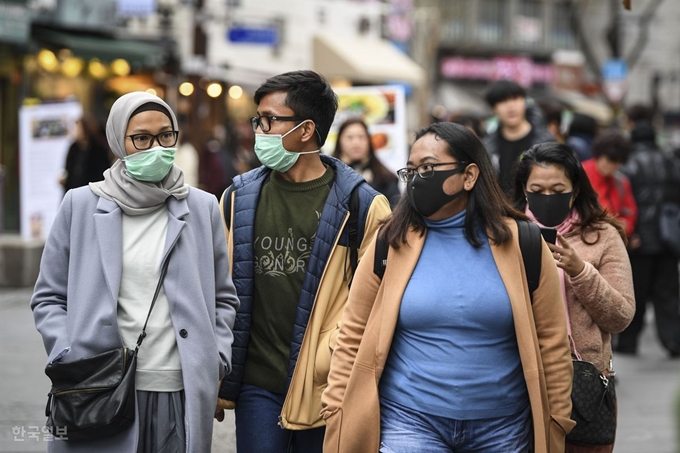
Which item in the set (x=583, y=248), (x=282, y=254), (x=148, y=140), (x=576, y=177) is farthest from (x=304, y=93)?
(x=583, y=248)

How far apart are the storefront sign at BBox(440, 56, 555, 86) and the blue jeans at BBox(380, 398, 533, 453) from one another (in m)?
42.7

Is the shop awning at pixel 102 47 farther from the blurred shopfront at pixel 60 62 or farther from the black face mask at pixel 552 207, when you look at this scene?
the black face mask at pixel 552 207

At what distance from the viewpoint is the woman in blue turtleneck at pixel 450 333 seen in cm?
394

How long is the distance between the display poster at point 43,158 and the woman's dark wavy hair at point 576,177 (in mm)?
11191

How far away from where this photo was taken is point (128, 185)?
4359 millimetres

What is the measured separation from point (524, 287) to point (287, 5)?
1068 inches

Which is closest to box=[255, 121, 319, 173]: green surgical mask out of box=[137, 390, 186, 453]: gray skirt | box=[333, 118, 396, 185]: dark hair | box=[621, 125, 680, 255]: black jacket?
box=[137, 390, 186, 453]: gray skirt

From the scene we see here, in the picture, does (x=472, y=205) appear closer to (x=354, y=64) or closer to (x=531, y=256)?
(x=531, y=256)

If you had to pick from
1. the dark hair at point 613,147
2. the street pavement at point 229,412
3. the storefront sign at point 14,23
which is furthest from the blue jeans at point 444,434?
the storefront sign at point 14,23

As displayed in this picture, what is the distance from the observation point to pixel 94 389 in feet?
13.5

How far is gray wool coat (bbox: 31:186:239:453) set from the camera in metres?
4.19

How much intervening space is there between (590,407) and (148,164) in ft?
6.22

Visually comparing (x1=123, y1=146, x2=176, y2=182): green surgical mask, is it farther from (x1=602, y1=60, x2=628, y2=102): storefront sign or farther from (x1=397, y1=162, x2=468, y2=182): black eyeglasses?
(x1=602, y1=60, x2=628, y2=102): storefront sign

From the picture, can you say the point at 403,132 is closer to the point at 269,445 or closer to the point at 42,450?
the point at 42,450
